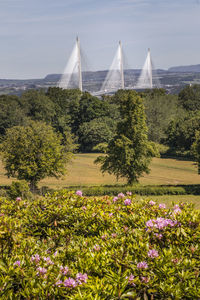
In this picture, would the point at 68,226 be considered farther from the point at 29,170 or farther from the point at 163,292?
the point at 29,170

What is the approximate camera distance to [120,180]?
34312 mm

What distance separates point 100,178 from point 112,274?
30382 mm

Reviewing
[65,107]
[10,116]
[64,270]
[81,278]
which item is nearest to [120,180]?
[10,116]

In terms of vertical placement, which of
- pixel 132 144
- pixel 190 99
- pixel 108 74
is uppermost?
pixel 108 74

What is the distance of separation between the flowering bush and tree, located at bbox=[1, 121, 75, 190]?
16.9 metres

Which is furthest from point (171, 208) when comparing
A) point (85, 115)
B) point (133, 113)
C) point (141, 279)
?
point (85, 115)

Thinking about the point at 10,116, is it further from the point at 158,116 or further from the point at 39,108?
the point at 158,116

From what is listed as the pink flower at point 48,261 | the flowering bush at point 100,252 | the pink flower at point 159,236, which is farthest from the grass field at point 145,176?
the pink flower at point 48,261

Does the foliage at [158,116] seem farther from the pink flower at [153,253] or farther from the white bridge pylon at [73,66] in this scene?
the pink flower at [153,253]

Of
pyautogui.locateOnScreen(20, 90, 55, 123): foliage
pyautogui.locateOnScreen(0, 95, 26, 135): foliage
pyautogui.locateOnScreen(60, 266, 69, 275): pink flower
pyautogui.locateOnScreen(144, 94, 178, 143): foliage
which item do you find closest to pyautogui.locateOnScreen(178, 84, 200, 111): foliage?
pyautogui.locateOnScreen(144, 94, 178, 143): foliage

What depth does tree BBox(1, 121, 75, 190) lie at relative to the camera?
2392cm

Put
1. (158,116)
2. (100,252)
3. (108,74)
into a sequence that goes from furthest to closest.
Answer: (108,74) < (158,116) < (100,252)

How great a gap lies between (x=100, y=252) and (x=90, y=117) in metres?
52.4

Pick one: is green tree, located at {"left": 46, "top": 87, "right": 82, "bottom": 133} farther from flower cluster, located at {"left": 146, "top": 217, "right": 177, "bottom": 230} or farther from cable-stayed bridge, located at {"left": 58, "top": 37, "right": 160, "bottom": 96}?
flower cluster, located at {"left": 146, "top": 217, "right": 177, "bottom": 230}
